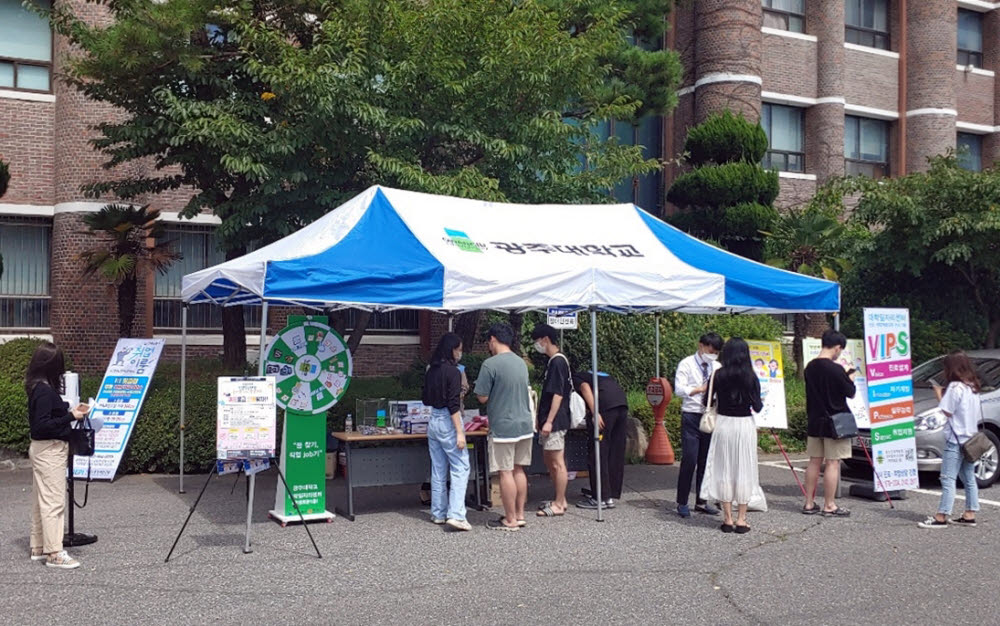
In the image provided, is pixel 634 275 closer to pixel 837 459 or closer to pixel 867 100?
pixel 837 459

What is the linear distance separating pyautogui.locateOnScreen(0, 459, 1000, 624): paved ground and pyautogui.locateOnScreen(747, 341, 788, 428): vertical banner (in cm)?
118

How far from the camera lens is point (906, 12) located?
27734 millimetres

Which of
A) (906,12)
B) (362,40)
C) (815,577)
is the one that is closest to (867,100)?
(906,12)

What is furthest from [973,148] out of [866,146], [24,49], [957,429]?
[24,49]

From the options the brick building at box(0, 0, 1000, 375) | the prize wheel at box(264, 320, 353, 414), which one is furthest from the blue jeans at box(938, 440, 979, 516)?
the brick building at box(0, 0, 1000, 375)

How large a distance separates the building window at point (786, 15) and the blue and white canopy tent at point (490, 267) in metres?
16.6

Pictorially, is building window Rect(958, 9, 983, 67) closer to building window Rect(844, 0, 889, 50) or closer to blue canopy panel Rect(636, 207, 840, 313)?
building window Rect(844, 0, 889, 50)

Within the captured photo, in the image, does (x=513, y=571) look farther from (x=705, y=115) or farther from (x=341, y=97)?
(x=705, y=115)

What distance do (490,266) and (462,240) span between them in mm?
582

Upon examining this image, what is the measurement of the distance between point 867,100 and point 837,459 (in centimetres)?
1993

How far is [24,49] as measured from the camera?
18.1 metres

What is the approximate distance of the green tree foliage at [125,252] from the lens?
593 inches

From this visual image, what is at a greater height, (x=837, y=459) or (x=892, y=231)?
(x=892, y=231)

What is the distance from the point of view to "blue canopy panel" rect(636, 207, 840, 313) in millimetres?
10258
